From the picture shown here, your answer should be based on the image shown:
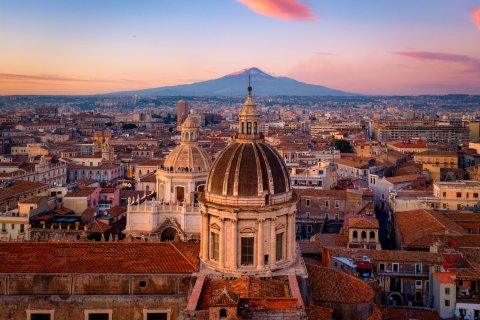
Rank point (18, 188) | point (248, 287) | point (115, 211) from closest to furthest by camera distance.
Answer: point (248, 287)
point (115, 211)
point (18, 188)

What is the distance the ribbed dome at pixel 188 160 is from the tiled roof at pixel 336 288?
19.9 metres

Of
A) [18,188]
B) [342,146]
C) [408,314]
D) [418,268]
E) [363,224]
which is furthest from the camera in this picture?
[342,146]

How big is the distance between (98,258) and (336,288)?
1234 cm

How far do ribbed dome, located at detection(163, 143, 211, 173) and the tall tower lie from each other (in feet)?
62.9

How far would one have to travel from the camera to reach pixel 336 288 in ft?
101

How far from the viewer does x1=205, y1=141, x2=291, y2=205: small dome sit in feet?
96.7

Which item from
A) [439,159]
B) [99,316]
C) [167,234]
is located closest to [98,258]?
[99,316]

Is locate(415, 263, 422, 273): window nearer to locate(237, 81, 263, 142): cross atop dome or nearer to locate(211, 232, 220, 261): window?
locate(237, 81, 263, 142): cross atop dome

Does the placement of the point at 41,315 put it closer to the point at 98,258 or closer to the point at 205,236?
the point at 98,258

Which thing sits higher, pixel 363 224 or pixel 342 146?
pixel 363 224

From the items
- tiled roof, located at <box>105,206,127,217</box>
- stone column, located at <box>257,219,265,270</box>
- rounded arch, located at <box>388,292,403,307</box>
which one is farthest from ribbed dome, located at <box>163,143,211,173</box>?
stone column, located at <box>257,219,265,270</box>

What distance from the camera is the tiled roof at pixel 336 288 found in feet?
98.6

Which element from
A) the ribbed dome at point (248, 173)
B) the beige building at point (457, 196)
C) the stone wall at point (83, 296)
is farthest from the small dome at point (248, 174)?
the beige building at point (457, 196)

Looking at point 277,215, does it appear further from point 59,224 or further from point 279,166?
point 59,224
